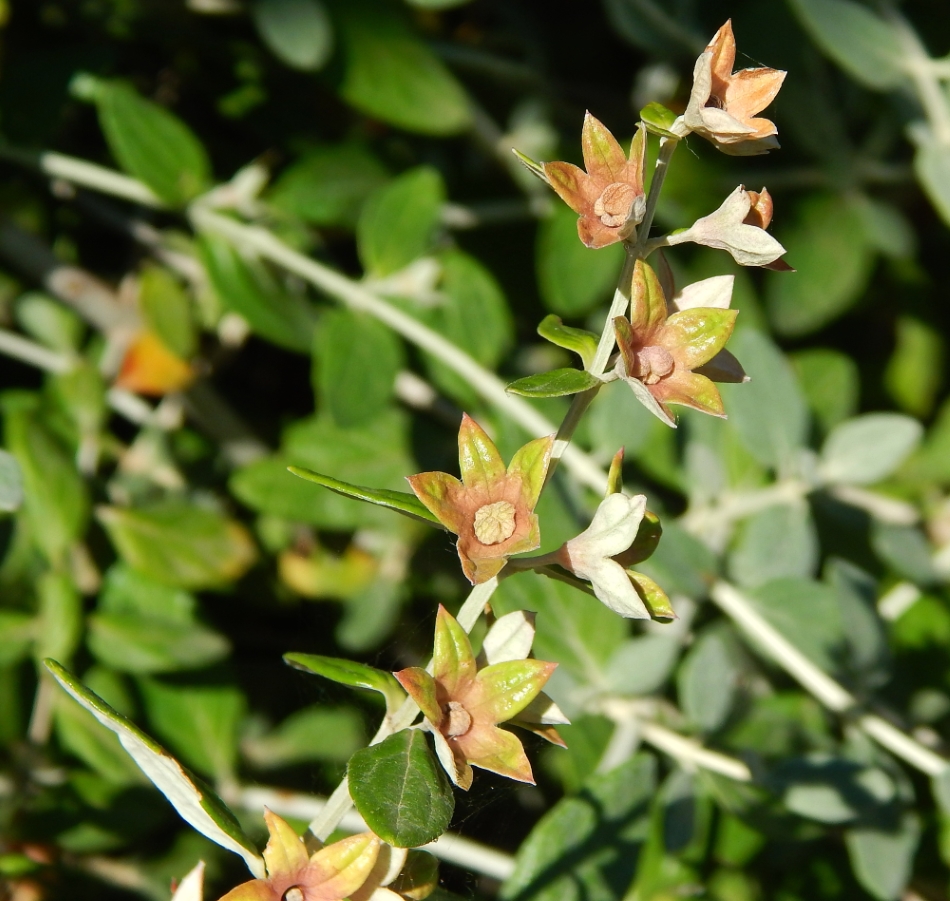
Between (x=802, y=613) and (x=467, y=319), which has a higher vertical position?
(x=467, y=319)

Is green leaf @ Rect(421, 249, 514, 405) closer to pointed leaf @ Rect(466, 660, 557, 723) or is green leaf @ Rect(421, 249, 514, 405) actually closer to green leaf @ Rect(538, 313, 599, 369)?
green leaf @ Rect(538, 313, 599, 369)

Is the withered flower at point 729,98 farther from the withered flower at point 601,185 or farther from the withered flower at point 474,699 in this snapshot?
the withered flower at point 474,699

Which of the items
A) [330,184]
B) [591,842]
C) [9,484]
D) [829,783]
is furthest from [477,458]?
[330,184]

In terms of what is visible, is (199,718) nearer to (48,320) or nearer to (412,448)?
(412,448)

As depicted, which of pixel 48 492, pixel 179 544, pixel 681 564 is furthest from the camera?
pixel 179 544

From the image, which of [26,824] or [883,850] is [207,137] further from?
[883,850]

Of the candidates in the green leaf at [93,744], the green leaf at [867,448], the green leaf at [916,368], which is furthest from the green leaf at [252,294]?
the green leaf at [916,368]

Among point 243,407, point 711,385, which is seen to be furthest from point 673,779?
point 243,407
